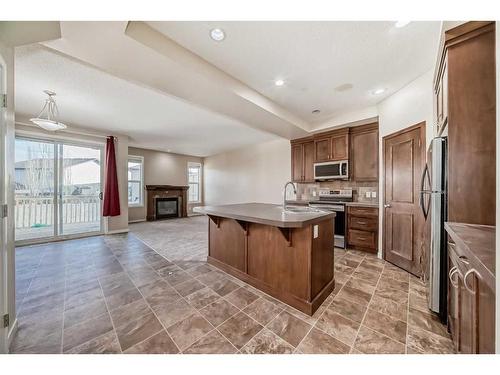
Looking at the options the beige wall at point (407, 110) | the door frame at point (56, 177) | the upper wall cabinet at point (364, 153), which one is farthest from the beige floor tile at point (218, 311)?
the door frame at point (56, 177)

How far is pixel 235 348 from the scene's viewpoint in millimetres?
1366

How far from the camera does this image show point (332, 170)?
3.89m

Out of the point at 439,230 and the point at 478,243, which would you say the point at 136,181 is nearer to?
the point at 439,230

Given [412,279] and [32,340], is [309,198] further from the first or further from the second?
[32,340]

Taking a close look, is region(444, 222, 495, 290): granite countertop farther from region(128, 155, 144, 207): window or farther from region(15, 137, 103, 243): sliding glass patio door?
region(128, 155, 144, 207): window

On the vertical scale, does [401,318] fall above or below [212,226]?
below

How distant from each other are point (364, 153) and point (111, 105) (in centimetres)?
459

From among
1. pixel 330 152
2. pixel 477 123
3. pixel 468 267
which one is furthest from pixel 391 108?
pixel 468 267

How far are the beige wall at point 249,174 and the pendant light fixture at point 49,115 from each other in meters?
4.50

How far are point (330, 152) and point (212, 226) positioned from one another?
2841mm

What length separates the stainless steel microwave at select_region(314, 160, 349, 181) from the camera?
372 cm

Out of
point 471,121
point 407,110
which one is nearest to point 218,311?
point 471,121

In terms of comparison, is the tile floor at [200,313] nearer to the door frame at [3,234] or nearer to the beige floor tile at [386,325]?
the beige floor tile at [386,325]

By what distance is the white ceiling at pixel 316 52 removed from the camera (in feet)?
5.43
